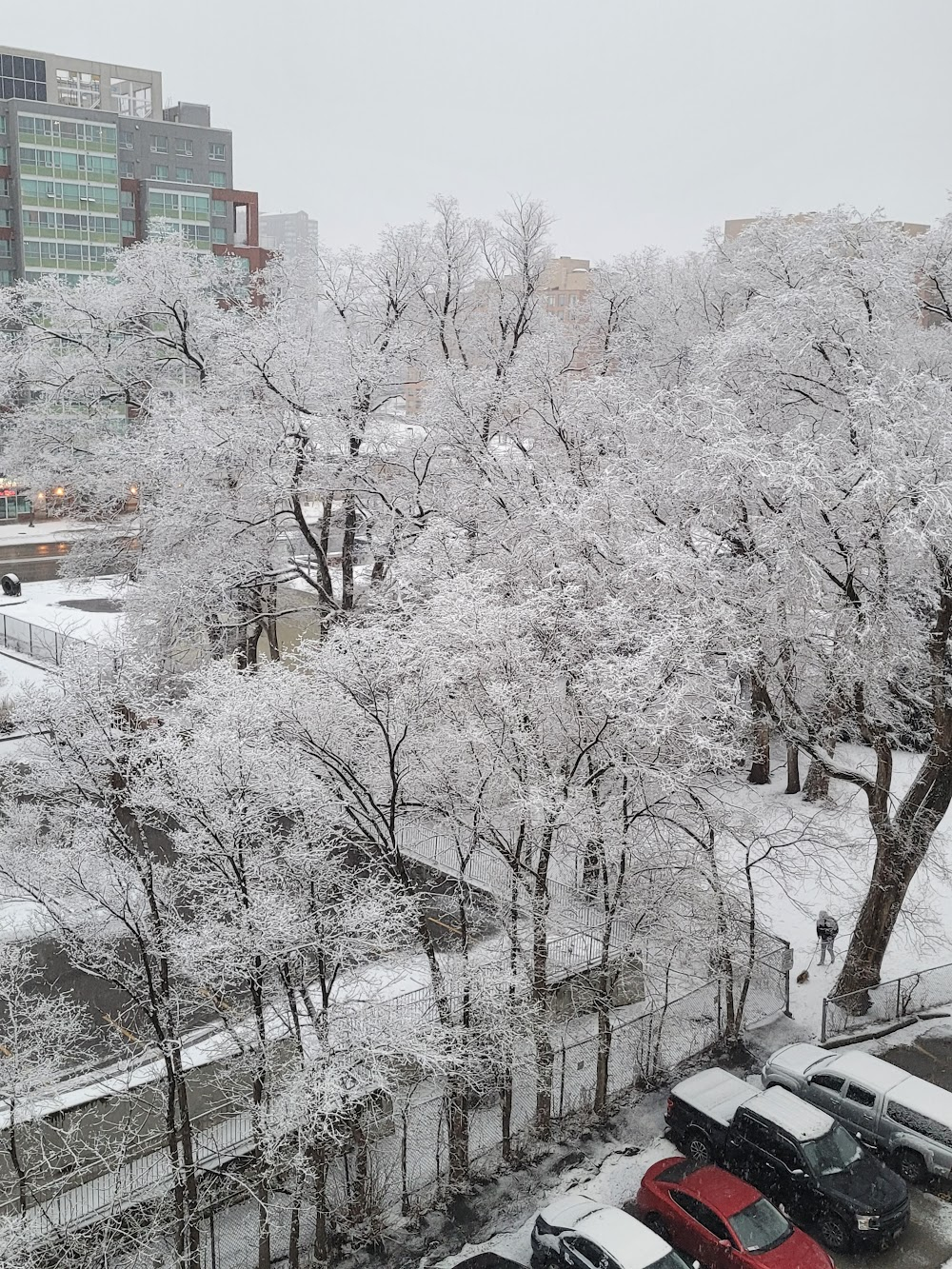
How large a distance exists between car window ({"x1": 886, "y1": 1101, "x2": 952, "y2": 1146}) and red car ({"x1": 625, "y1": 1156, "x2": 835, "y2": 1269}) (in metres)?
2.79

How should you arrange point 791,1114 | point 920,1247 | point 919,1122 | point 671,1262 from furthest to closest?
point 919,1122 < point 791,1114 < point 920,1247 < point 671,1262

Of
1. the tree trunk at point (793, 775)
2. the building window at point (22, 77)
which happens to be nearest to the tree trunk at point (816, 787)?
the tree trunk at point (793, 775)

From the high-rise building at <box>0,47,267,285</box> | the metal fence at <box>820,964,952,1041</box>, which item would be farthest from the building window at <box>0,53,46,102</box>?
the metal fence at <box>820,964,952,1041</box>

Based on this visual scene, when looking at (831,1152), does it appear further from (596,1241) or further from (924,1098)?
(596,1241)

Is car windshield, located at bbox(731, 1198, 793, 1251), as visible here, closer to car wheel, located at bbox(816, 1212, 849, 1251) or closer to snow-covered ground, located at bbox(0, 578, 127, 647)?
car wheel, located at bbox(816, 1212, 849, 1251)

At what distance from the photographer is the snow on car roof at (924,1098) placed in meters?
14.9

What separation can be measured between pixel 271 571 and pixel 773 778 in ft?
46.4

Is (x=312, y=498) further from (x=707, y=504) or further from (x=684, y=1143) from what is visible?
(x=684, y=1143)

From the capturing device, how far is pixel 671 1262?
12.2 m

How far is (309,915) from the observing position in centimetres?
1303

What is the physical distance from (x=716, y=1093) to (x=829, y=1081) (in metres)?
1.83

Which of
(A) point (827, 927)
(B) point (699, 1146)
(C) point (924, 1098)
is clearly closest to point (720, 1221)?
(B) point (699, 1146)

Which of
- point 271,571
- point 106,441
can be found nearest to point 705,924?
point 271,571

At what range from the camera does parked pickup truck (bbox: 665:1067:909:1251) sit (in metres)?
13.6
